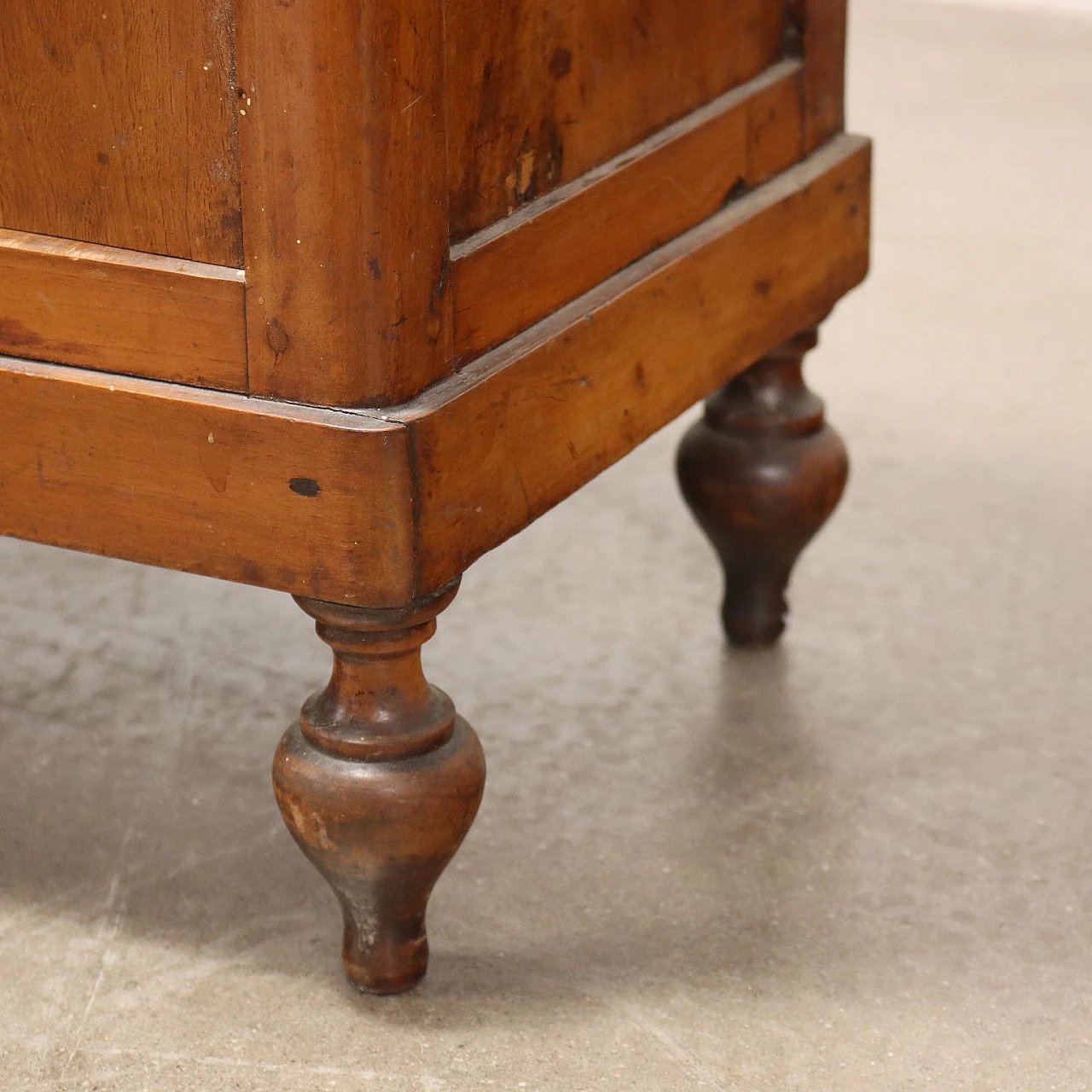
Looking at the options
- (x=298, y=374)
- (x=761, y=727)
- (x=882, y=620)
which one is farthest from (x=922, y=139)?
(x=298, y=374)

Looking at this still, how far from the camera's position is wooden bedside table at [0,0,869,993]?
1.00 meters

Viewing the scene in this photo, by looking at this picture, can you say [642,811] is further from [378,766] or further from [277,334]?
[277,334]

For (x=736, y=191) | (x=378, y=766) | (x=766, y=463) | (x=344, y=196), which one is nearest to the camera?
(x=344, y=196)

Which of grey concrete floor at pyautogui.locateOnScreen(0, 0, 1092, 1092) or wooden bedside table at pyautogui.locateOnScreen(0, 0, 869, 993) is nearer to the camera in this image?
wooden bedside table at pyautogui.locateOnScreen(0, 0, 869, 993)

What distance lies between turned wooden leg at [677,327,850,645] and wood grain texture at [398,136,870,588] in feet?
0.31

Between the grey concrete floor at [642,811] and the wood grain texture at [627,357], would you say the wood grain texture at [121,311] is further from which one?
the grey concrete floor at [642,811]

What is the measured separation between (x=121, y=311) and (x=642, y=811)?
54 centimetres

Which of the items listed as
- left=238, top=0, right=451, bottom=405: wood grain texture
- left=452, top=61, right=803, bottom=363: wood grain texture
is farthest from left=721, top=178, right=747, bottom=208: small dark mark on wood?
left=238, top=0, right=451, bottom=405: wood grain texture

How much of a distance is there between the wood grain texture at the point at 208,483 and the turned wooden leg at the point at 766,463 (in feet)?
1.85

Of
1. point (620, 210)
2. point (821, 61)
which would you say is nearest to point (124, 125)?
point (620, 210)

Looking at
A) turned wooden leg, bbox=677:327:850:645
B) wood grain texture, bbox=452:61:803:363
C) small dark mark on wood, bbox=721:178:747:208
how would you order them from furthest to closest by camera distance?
turned wooden leg, bbox=677:327:850:645, small dark mark on wood, bbox=721:178:747:208, wood grain texture, bbox=452:61:803:363

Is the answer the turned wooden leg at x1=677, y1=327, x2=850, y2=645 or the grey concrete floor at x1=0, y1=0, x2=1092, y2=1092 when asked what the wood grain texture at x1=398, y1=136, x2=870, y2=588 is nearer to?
the turned wooden leg at x1=677, y1=327, x2=850, y2=645

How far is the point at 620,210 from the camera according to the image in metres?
1.20

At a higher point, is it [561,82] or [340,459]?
[561,82]
